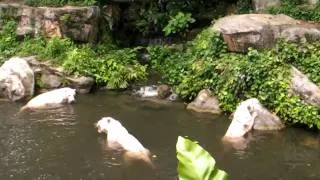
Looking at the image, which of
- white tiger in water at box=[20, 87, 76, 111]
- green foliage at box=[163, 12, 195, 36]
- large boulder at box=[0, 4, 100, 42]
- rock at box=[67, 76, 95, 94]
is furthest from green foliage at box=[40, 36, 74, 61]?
green foliage at box=[163, 12, 195, 36]

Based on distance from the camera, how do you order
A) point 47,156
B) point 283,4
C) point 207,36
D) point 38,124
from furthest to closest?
point 283,4 → point 207,36 → point 38,124 → point 47,156

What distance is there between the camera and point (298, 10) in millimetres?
14359

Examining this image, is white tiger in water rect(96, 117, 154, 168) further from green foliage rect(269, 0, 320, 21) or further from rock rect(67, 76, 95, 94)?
green foliage rect(269, 0, 320, 21)

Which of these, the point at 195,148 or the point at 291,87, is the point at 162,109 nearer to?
the point at 291,87

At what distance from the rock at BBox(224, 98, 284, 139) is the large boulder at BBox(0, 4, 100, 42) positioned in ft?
19.8

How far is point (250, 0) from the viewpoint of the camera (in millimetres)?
16406

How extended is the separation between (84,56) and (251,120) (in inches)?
211

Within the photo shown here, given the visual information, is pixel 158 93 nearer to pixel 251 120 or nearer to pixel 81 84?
pixel 81 84

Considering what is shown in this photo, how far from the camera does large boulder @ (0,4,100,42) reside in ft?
49.6

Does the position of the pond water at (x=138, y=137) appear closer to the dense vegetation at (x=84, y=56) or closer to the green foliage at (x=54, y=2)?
the dense vegetation at (x=84, y=56)

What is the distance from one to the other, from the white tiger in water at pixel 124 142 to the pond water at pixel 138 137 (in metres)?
0.19

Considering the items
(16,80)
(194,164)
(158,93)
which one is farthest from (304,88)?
(194,164)

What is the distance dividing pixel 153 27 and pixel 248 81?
224 inches

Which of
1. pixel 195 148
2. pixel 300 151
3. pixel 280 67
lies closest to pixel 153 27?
pixel 280 67
